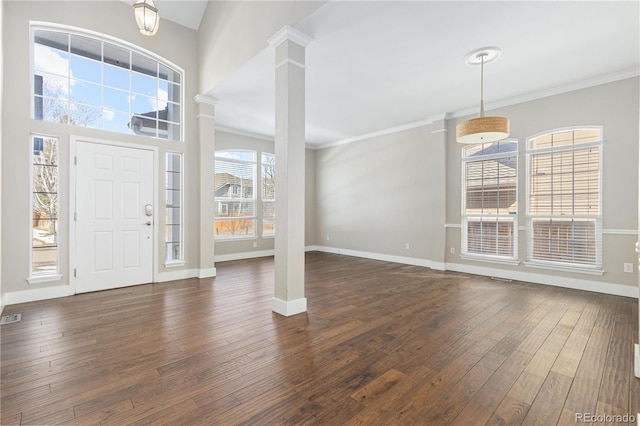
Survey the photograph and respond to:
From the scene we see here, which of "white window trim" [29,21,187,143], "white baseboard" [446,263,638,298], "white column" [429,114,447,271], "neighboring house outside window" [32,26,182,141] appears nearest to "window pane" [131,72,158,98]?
"neighboring house outside window" [32,26,182,141]

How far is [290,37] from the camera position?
3.14m

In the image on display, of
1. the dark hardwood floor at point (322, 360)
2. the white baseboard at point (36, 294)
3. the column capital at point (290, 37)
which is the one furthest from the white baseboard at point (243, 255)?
the column capital at point (290, 37)

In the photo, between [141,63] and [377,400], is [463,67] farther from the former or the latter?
[141,63]

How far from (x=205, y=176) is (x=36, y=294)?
2649 mm

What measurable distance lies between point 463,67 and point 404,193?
302 cm

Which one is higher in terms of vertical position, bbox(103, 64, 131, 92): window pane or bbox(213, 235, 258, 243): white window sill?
bbox(103, 64, 131, 92): window pane

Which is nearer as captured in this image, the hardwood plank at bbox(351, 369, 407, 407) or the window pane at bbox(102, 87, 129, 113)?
the hardwood plank at bbox(351, 369, 407, 407)

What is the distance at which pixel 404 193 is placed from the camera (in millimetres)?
6512

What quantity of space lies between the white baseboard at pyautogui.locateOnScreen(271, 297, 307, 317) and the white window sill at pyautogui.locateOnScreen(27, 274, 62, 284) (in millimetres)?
2903

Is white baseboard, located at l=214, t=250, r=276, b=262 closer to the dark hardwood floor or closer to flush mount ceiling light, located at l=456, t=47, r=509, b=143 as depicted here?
the dark hardwood floor

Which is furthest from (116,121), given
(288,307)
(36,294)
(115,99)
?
(288,307)

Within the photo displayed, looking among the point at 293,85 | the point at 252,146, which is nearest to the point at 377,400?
the point at 293,85

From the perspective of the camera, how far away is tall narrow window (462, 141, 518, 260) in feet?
16.4

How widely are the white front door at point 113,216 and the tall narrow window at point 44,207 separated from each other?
23 cm
